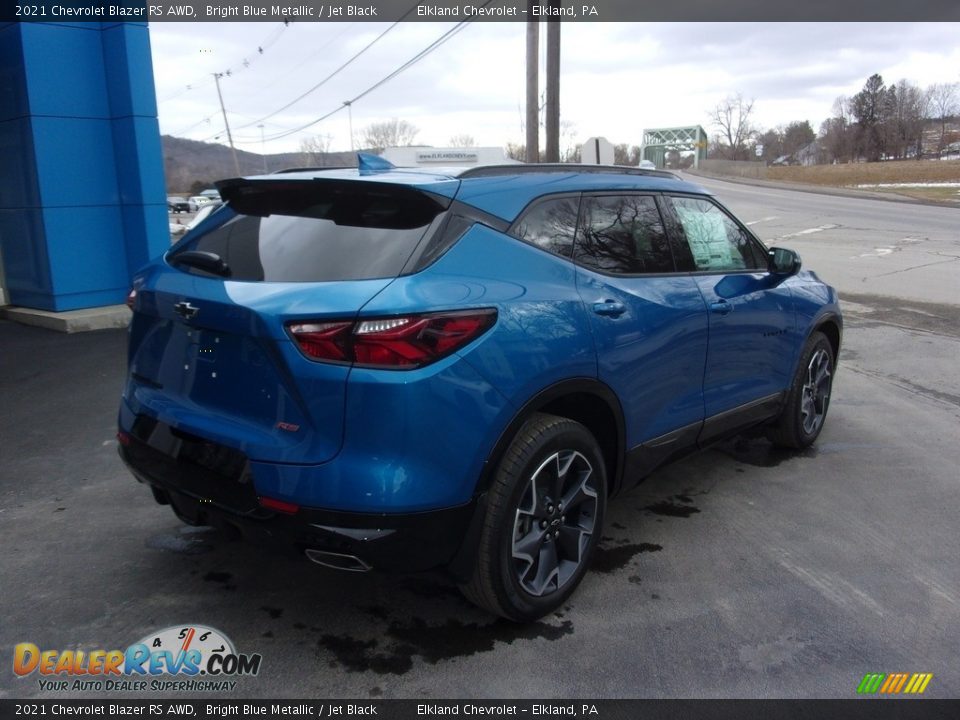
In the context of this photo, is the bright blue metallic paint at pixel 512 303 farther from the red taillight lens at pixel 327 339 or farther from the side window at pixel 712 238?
the side window at pixel 712 238

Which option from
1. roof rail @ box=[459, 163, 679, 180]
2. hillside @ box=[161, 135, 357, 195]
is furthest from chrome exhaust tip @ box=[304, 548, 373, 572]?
hillside @ box=[161, 135, 357, 195]

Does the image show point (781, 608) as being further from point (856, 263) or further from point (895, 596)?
point (856, 263)

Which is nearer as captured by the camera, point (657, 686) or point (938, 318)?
point (657, 686)

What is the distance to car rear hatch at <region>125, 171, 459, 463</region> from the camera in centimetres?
255

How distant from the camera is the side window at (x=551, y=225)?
314cm

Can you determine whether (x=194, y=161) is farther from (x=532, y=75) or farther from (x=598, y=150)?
(x=598, y=150)

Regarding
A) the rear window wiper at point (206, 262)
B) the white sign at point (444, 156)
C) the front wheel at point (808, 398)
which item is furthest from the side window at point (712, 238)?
the white sign at point (444, 156)

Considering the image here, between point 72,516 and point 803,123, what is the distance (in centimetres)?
12076

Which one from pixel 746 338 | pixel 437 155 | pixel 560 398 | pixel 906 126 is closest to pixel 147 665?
pixel 560 398

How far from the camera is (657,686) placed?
2.74 m

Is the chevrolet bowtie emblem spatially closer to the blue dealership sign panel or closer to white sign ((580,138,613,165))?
the blue dealership sign panel

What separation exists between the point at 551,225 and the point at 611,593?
5.37 feet

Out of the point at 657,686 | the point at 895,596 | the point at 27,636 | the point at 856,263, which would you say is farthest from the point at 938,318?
the point at 27,636

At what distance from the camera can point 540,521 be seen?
10.1 ft
